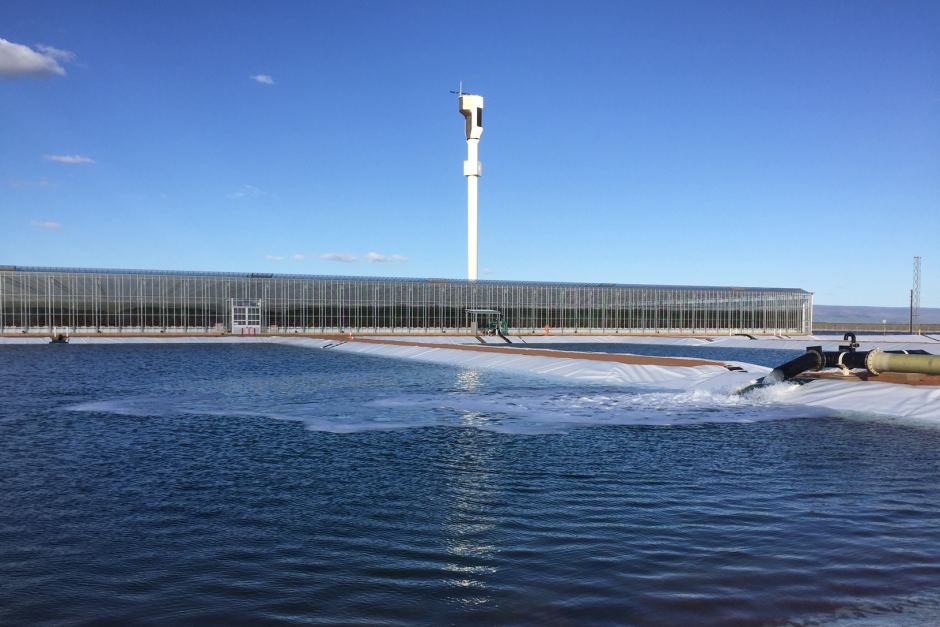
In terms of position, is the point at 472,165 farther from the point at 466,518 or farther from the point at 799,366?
the point at 466,518

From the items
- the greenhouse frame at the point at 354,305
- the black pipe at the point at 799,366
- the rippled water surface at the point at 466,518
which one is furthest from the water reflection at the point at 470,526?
the greenhouse frame at the point at 354,305

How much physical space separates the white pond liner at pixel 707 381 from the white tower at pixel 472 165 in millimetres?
47222

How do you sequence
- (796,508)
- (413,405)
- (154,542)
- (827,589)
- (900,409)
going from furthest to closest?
1. (413,405)
2. (900,409)
3. (796,508)
4. (154,542)
5. (827,589)

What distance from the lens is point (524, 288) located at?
110m

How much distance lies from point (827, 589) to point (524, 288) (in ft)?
333

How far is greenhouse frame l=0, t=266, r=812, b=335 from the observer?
9081cm

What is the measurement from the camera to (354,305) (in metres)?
102

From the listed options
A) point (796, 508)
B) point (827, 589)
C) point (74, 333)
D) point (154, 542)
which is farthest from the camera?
point (74, 333)

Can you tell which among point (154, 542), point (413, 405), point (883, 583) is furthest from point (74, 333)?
point (883, 583)

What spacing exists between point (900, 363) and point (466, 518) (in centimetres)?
2115

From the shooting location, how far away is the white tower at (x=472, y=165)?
112 m

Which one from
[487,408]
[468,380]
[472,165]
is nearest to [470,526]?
[487,408]

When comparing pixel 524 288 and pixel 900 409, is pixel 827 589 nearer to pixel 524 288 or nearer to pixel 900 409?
pixel 900 409

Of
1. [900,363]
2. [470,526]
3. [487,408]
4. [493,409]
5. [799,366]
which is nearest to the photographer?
[470,526]
